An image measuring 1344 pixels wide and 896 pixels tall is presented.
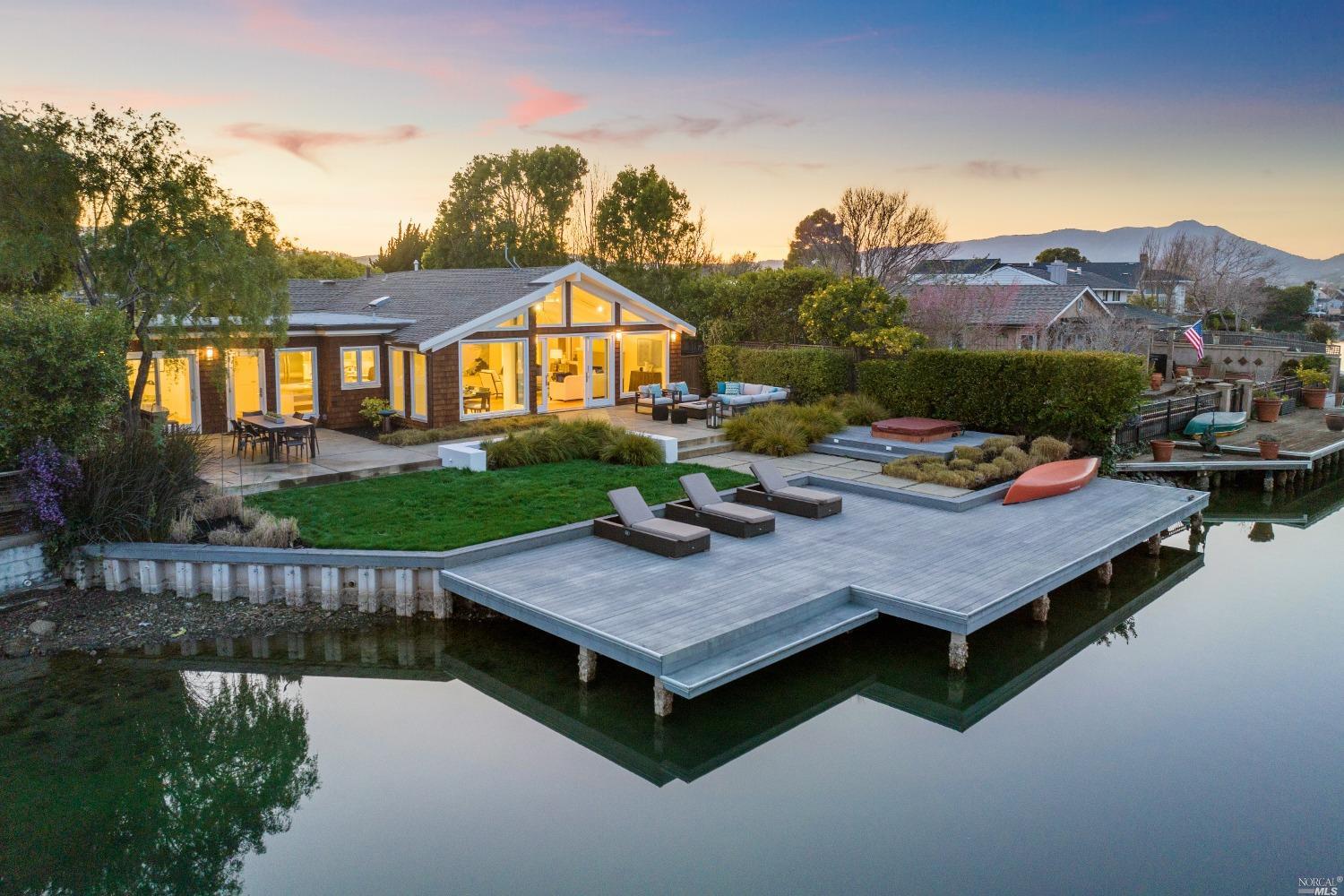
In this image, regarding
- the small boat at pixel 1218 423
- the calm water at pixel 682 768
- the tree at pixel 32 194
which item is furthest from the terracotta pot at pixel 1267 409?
the tree at pixel 32 194

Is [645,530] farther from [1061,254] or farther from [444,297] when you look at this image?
[1061,254]

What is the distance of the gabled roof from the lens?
62.4 ft

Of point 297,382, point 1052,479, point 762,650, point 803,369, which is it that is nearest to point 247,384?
point 297,382

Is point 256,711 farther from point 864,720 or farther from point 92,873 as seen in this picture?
point 864,720

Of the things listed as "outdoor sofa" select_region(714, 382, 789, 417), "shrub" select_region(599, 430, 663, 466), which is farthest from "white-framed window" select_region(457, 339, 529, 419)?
"shrub" select_region(599, 430, 663, 466)

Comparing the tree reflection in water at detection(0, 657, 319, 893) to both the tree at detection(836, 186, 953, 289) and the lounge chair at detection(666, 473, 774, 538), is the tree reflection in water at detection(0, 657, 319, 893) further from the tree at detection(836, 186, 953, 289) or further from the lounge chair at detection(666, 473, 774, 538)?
the tree at detection(836, 186, 953, 289)

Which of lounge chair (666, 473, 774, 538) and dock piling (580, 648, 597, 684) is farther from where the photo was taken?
lounge chair (666, 473, 774, 538)

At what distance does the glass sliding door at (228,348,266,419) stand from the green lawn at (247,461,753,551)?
5383mm

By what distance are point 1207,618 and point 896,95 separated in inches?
650

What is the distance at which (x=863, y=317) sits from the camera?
2091 centimetres

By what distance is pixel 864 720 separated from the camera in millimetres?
8562

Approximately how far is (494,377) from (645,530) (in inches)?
394

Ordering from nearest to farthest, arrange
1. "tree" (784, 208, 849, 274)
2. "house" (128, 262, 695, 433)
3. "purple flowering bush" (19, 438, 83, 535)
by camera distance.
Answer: "purple flowering bush" (19, 438, 83, 535)
"house" (128, 262, 695, 433)
"tree" (784, 208, 849, 274)

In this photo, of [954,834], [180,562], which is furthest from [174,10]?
[954,834]
